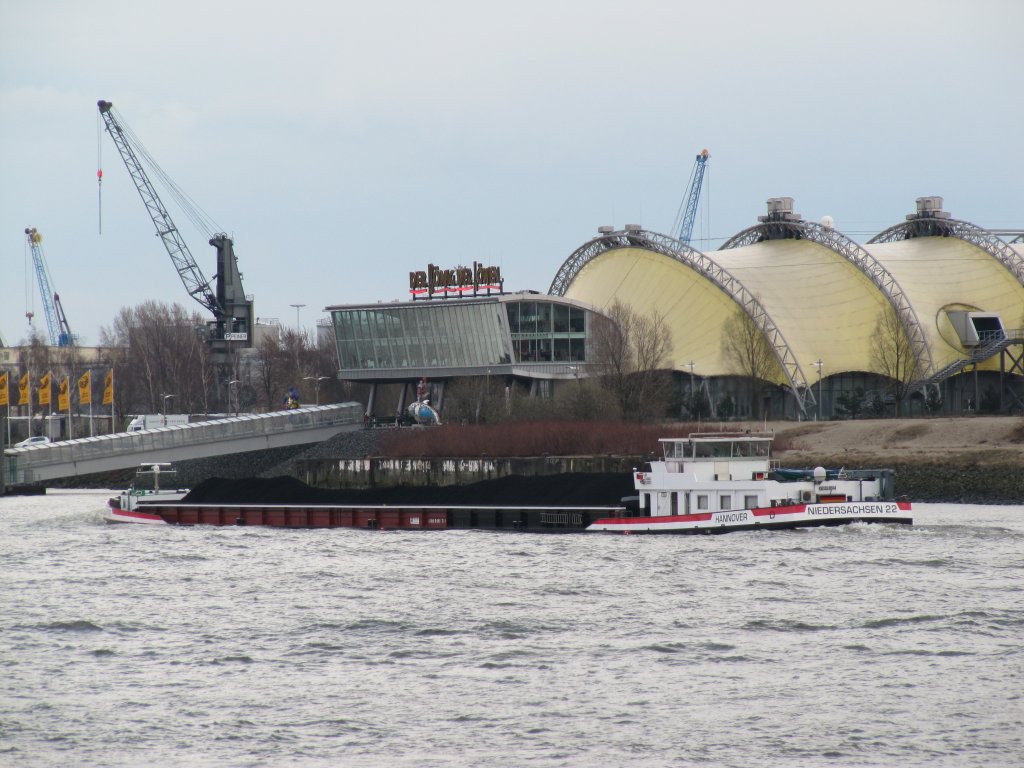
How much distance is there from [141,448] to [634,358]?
46666mm

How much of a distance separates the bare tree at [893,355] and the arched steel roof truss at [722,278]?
7.22m

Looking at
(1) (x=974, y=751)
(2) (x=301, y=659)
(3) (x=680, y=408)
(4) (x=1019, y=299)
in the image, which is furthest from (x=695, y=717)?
(4) (x=1019, y=299)

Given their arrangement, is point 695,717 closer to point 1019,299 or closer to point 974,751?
point 974,751

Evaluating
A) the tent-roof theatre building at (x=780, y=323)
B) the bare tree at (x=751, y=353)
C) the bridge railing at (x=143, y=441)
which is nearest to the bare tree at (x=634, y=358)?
the tent-roof theatre building at (x=780, y=323)

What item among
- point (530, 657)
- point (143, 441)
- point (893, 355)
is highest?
point (893, 355)

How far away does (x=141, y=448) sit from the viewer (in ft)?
397

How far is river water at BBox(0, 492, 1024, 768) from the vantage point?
32531 mm

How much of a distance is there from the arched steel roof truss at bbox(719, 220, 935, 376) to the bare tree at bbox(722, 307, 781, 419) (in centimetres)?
1261

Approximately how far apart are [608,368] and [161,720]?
347 feet

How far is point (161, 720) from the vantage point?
3491 centimetres

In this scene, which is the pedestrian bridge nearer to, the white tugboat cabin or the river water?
the river water

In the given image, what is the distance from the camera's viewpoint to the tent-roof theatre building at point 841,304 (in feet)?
468

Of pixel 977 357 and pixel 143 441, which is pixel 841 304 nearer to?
pixel 977 357

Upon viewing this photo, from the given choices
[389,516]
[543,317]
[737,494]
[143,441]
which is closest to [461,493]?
[389,516]
